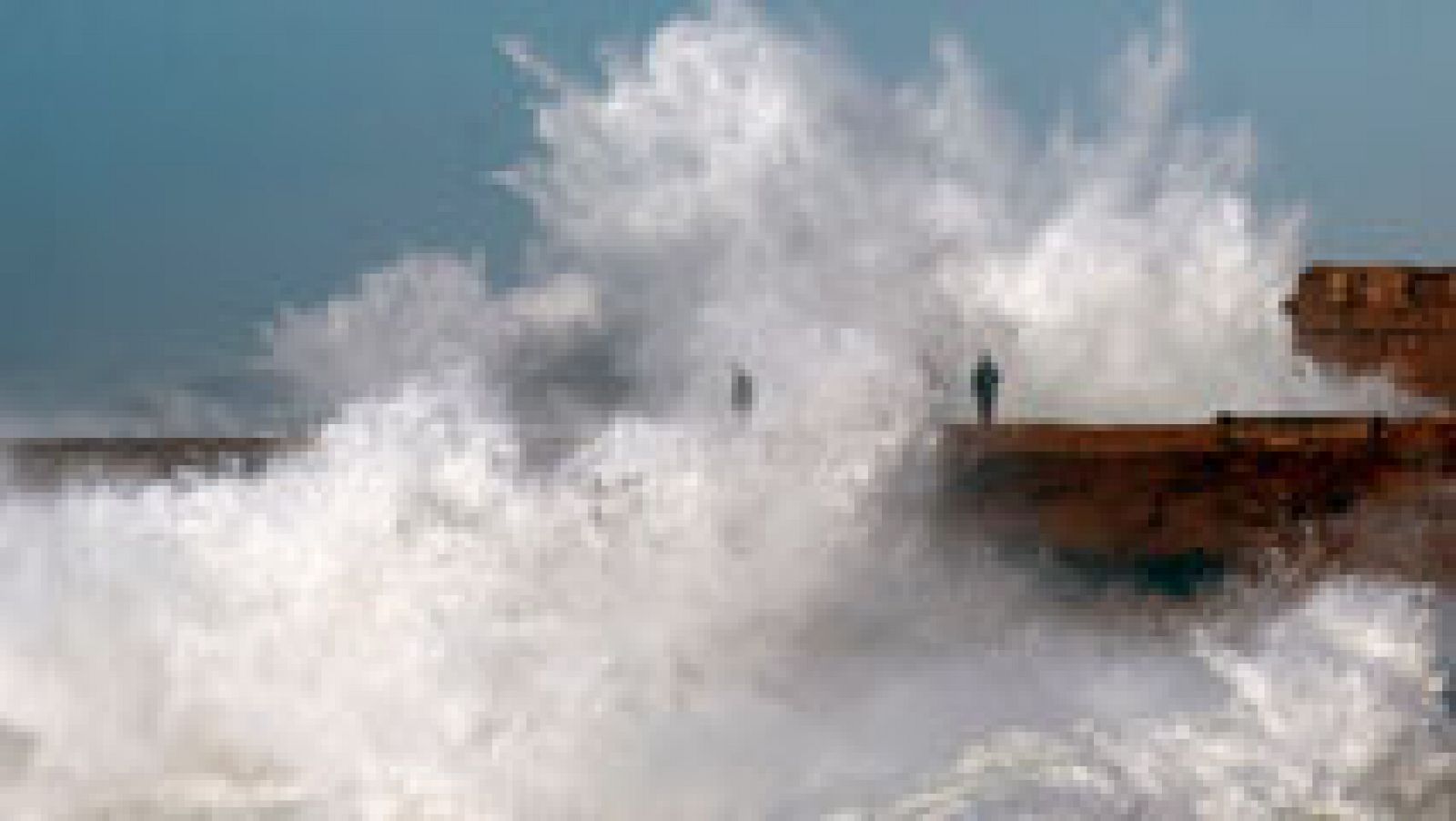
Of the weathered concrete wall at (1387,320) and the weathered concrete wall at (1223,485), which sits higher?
the weathered concrete wall at (1387,320)

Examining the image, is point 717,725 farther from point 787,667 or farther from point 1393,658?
point 1393,658

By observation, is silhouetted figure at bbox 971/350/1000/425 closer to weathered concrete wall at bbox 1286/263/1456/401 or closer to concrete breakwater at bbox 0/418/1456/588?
concrete breakwater at bbox 0/418/1456/588

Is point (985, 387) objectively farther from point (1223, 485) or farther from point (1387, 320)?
point (1387, 320)

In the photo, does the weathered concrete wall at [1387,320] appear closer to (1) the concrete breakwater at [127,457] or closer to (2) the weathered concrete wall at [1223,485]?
(2) the weathered concrete wall at [1223,485]

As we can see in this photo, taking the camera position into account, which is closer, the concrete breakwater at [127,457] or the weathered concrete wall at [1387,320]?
the concrete breakwater at [127,457]

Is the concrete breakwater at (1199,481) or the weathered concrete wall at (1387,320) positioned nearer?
the concrete breakwater at (1199,481)

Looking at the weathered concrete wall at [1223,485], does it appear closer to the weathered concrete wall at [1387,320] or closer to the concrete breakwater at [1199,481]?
the concrete breakwater at [1199,481]

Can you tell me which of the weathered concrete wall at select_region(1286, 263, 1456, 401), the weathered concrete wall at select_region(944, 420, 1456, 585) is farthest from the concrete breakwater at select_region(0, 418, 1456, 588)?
the weathered concrete wall at select_region(1286, 263, 1456, 401)

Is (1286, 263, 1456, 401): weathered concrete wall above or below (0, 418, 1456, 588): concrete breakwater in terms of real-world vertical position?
above

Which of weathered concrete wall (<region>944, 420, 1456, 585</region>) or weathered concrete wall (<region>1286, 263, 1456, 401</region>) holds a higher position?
weathered concrete wall (<region>1286, 263, 1456, 401</region>)

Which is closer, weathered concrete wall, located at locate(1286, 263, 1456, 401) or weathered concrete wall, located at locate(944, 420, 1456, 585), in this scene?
weathered concrete wall, located at locate(944, 420, 1456, 585)

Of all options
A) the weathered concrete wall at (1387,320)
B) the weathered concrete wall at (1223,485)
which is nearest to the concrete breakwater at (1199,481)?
the weathered concrete wall at (1223,485)

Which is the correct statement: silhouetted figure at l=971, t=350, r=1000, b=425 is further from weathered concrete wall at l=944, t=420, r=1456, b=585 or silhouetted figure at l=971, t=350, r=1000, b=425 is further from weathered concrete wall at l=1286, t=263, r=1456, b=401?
weathered concrete wall at l=1286, t=263, r=1456, b=401

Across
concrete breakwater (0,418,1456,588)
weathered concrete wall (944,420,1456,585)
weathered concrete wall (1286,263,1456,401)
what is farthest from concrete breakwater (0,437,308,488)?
weathered concrete wall (1286,263,1456,401)
